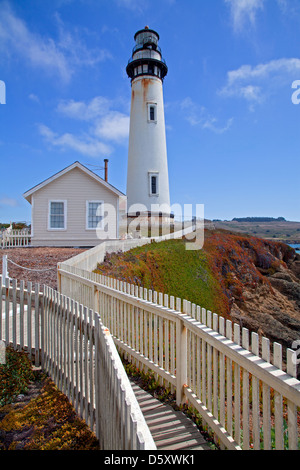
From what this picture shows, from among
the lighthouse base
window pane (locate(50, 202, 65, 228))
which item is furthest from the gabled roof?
the lighthouse base

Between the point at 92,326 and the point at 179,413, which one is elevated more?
the point at 92,326

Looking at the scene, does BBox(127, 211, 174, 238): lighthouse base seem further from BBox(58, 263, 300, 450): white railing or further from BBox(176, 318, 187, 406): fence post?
BBox(176, 318, 187, 406): fence post

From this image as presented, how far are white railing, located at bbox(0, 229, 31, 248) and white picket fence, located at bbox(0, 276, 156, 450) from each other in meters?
14.3

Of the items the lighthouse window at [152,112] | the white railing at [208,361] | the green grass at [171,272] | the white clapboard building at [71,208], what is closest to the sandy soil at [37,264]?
the green grass at [171,272]

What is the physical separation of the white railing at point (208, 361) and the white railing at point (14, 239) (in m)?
13.3

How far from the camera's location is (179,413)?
13.7 ft

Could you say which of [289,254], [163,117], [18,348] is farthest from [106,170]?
[18,348]

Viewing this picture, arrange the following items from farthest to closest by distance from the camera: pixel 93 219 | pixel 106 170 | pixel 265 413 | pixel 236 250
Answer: pixel 106 170, pixel 236 250, pixel 93 219, pixel 265 413

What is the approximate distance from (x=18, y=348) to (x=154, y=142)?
28.1 metres

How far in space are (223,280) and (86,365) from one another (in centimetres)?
1618

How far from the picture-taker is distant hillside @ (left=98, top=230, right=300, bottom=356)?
1470 centimetres

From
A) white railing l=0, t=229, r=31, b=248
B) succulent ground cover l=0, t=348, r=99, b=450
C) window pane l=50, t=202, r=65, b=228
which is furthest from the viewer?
window pane l=50, t=202, r=65, b=228
